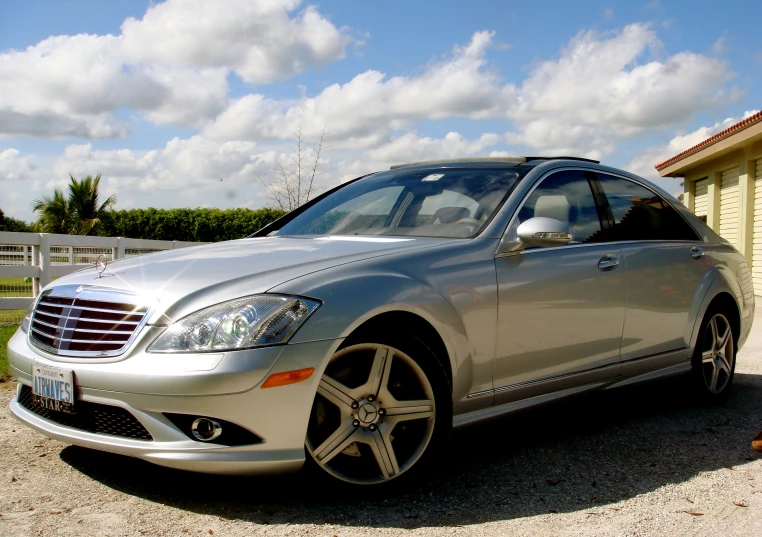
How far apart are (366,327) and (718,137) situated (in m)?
16.2

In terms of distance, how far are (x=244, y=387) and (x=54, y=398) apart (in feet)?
3.03

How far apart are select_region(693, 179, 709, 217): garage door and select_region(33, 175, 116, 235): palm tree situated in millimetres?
24341

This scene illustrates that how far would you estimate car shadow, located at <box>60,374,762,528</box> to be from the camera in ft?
10.4

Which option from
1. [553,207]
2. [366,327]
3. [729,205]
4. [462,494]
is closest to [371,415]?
[366,327]

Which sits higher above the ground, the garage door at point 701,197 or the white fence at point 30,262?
the garage door at point 701,197

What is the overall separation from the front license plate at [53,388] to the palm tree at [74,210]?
3203 cm

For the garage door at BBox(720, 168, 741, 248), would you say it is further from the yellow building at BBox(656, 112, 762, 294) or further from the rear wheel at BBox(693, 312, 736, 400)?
the rear wheel at BBox(693, 312, 736, 400)

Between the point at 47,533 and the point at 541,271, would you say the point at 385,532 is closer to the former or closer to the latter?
the point at 47,533

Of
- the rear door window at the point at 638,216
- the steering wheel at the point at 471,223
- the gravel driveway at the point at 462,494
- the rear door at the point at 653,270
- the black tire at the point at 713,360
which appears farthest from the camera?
the black tire at the point at 713,360

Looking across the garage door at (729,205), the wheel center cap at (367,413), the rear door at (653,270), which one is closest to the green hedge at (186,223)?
the garage door at (729,205)

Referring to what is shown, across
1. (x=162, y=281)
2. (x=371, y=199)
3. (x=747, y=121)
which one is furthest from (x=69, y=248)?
(x=747, y=121)

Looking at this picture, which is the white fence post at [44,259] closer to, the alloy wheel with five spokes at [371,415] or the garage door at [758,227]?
the alloy wheel with five spokes at [371,415]

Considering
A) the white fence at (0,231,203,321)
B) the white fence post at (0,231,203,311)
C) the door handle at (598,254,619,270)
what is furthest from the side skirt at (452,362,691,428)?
the white fence at (0,231,203,321)

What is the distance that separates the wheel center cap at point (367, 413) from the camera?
3207mm
